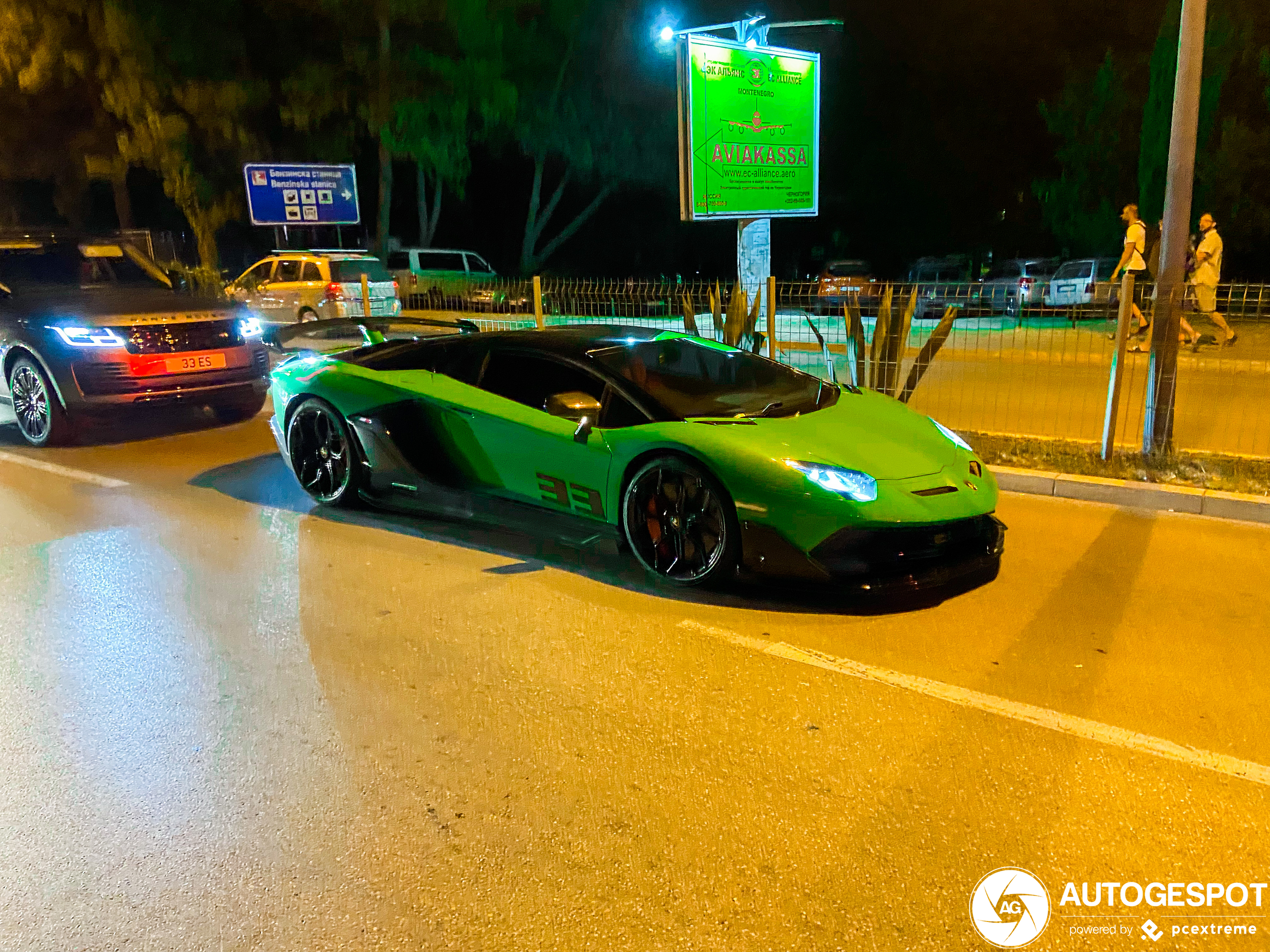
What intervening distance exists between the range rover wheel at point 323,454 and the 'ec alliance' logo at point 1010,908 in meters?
4.63

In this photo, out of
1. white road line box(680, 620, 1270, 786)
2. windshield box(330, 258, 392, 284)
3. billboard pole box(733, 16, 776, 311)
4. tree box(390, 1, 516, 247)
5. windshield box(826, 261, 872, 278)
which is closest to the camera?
white road line box(680, 620, 1270, 786)

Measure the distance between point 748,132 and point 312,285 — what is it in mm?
9247

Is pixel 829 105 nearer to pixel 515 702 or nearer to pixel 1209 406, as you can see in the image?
pixel 1209 406

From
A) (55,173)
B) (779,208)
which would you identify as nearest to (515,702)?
(779,208)

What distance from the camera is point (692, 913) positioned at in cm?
256

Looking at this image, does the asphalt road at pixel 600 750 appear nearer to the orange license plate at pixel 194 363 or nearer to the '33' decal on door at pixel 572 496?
the '33' decal on door at pixel 572 496

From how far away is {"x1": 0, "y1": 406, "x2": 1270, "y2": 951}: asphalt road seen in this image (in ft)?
8.55

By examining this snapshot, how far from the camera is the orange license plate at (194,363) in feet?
28.1

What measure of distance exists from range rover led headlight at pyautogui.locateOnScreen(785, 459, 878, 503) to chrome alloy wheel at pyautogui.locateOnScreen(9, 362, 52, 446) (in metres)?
7.10

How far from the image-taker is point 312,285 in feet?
55.8

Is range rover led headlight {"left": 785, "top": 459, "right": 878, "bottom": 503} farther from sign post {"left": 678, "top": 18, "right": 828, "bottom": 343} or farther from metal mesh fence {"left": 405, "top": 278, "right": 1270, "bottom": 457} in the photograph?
sign post {"left": 678, "top": 18, "right": 828, "bottom": 343}

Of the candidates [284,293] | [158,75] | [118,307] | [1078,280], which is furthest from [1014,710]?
[158,75]

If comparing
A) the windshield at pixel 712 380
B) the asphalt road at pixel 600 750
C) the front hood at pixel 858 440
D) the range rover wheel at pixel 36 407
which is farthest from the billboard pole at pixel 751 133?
the range rover wheel at pixel 36 407

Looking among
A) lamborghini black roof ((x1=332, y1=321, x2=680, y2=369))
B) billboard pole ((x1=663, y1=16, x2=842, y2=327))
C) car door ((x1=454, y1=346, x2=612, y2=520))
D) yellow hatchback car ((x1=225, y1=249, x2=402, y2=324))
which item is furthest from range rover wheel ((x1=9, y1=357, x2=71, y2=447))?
yellow hatchback car ((x1=225, y1=249, x2=402, y2=324))
